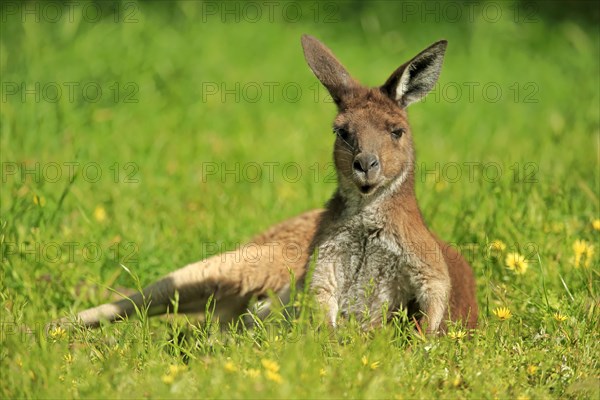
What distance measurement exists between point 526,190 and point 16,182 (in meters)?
3.19

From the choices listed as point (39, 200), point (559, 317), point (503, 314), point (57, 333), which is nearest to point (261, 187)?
point (39, 200)

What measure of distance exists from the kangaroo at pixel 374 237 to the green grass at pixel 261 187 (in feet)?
0.65

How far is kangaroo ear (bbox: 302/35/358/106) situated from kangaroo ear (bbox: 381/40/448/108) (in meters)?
0.22

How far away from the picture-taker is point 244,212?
23.0 feet

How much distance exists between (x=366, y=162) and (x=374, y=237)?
412 millimetres

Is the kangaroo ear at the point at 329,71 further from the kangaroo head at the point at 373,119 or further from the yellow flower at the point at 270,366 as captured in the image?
the yellow flower at the point at 270,366

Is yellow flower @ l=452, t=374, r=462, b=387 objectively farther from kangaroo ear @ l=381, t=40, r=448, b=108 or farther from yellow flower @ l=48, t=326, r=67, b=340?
yellow flower @ l=48, t=326, r=67, b=340

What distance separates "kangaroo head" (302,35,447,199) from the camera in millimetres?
4953

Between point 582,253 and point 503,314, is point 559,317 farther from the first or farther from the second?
point 582,253

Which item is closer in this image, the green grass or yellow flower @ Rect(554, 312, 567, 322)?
the green grass

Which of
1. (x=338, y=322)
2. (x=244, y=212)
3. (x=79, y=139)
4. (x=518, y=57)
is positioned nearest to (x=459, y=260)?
(x=338, y=322)

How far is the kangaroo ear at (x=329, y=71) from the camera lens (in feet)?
17.6

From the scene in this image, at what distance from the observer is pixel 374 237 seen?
5.04 metres

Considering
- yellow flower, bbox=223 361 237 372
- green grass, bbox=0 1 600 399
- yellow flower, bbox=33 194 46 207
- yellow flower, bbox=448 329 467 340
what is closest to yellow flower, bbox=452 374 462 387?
green grass, bbox=0 1 600 399
